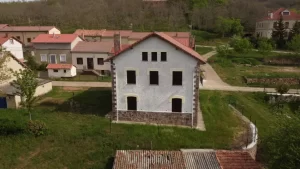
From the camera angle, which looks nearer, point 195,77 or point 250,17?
point 195,77

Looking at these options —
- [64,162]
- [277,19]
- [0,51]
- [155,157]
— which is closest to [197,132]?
[155,157]

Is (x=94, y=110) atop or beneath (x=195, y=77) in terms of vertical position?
beneath

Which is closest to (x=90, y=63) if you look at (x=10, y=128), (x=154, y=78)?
(x=154, y=78)

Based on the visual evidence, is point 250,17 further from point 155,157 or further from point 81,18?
point 155,157

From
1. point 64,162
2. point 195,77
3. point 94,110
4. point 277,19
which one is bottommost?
point 64,162

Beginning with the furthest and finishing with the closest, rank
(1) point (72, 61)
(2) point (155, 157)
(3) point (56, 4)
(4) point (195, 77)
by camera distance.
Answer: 1. (3) point (56, 4)
2. (1) point (72, 61)
3. (4) point (195, 77)
4. (2) point (155, 157)

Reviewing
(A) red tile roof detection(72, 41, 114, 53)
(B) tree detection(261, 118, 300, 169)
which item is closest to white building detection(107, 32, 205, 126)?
(B) tree detection(261, 118, 300, 169)

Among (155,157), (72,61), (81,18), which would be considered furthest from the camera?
(81,18)

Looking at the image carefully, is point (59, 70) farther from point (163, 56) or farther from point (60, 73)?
point (163, 56)
